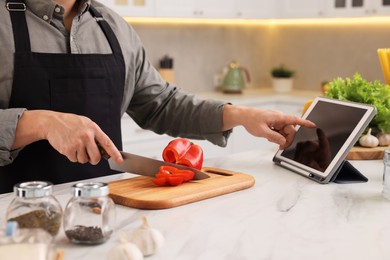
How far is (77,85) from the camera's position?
2066 millimetres

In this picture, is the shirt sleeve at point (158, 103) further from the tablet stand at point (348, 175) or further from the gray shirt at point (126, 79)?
the tablet stand at point (348, 175)

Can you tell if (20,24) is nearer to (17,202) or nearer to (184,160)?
(184,160)

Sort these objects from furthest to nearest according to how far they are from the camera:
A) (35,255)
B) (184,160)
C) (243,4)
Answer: (243,4)
(184,160)
(35,255)

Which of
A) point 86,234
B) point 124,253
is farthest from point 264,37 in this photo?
point 124,253

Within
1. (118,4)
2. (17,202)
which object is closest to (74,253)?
(17,202)

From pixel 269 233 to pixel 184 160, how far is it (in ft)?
1.91

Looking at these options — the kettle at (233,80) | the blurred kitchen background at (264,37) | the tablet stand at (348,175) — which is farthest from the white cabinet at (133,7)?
the tablet stand at (348,175)

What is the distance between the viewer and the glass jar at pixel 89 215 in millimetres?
1158

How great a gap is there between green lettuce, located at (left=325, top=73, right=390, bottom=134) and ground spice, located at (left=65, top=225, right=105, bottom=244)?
1257mm

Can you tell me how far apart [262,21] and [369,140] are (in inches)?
134

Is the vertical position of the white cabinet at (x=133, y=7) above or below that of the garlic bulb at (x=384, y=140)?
above

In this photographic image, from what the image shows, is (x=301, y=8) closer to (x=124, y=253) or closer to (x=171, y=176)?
(x=171, y=176)

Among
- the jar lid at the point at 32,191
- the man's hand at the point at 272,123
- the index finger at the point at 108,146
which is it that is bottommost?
the man's hand at the point at 272,123

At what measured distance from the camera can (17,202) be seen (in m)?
1.15
